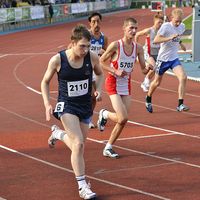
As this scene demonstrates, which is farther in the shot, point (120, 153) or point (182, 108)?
point (182, 108)

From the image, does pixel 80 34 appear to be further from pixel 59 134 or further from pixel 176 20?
pixel 176 20

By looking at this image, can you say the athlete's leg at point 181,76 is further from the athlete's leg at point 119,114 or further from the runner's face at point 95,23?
the athlete's leg at point 119,114

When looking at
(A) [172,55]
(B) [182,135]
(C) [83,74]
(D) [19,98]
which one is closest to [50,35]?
(D) [19,98]

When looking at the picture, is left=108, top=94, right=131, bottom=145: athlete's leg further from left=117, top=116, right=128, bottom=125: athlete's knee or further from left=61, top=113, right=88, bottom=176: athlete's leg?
left=61, top=113, right=88, bottom=176: athlete's leg

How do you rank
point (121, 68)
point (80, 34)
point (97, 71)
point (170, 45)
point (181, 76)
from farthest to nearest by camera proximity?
point (170, 45), point (181, 76), point (121, 68), point (97, 71), point (80, 34)

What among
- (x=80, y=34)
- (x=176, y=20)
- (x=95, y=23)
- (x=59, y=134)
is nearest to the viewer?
(x=80, y=34)

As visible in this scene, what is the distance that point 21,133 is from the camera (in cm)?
1129

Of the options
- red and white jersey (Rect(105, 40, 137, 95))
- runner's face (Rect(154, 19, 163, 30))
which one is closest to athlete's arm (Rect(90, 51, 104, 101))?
red and white jersey (Rect(105, 40, 137, 95))

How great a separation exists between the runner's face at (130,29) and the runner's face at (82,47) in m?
1.86

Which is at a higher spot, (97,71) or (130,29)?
(130,29)

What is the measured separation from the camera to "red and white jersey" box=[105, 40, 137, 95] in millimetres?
9289

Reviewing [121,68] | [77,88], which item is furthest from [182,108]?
[77,88]

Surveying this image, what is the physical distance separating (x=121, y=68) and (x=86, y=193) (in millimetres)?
2813

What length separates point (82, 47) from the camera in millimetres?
7055
